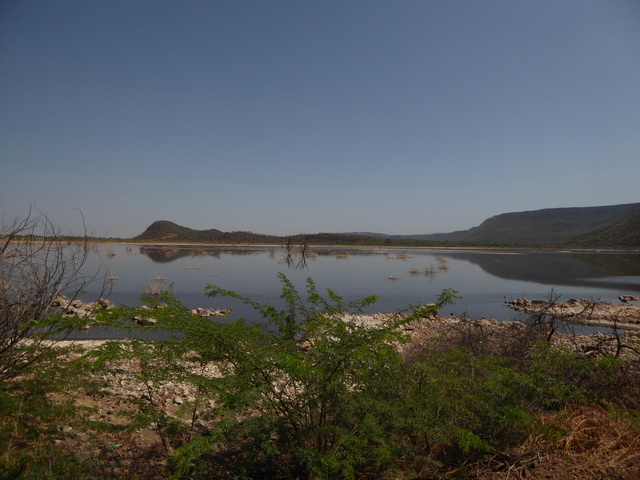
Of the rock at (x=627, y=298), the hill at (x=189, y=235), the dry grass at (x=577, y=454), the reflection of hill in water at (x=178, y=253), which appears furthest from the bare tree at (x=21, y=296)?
the hill at (x=189, y=235)

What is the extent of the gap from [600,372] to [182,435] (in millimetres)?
5550

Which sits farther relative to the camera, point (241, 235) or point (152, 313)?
point (241, 235)

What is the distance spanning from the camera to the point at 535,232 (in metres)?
131

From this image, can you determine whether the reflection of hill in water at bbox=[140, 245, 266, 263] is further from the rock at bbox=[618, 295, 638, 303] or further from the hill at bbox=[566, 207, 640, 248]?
the hill at bbox=[566, 207, 640, 248]

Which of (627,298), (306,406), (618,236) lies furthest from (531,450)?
(618,236)

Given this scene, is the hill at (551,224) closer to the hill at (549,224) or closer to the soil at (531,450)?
the hill at (549,224)

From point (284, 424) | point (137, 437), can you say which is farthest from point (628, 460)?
point (137, 437)

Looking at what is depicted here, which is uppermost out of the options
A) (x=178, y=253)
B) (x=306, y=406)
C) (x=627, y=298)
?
(x=178, y=253)

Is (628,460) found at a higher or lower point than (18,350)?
lower

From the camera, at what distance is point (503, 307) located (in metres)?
16.2

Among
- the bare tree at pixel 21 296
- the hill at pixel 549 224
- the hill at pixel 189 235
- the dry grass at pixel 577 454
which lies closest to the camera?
the dry grass at pixel 577 454

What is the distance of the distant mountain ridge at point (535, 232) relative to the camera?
2953 inches

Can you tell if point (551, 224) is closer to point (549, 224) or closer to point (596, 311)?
point (549, 224)

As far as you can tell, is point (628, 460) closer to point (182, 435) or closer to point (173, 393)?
point (182, 435)
